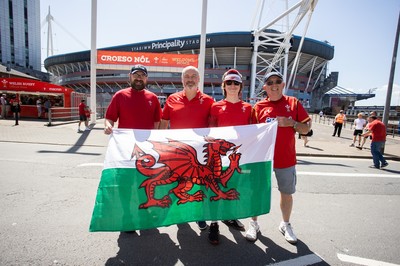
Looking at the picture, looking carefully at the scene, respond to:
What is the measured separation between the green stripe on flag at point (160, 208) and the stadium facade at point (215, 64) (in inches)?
1335

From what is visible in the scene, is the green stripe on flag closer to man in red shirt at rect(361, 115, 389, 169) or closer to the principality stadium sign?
man in red shirt at rect(361, 115, 389, 169)

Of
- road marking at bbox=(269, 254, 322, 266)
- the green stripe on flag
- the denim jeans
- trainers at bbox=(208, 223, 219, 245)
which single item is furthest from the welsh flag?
the denim jeans

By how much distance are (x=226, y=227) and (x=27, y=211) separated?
3128 millimetres

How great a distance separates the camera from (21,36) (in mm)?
67938

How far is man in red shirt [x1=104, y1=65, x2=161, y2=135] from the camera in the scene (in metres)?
3.07

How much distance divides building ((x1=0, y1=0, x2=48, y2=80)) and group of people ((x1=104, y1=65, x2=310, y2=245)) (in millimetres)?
78035

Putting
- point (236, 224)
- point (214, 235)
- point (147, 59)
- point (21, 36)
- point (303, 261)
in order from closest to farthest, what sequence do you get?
point (303, 261), point (214, 235), point (236, 224), point (147, 59), point (21, 36)

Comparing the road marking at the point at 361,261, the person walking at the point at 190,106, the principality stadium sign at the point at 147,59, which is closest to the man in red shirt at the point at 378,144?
the road marking at the point at 361,261

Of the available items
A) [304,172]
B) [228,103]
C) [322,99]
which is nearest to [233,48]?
[322,99]

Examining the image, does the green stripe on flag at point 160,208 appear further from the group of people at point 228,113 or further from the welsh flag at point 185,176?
the group of people at point 228,113

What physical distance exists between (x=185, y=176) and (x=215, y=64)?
48.8 meters

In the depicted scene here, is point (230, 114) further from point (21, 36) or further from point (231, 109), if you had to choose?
point (21, 36)

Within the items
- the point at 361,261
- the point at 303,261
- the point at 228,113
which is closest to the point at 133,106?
the point at 228,113

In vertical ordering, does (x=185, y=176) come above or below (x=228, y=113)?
below
